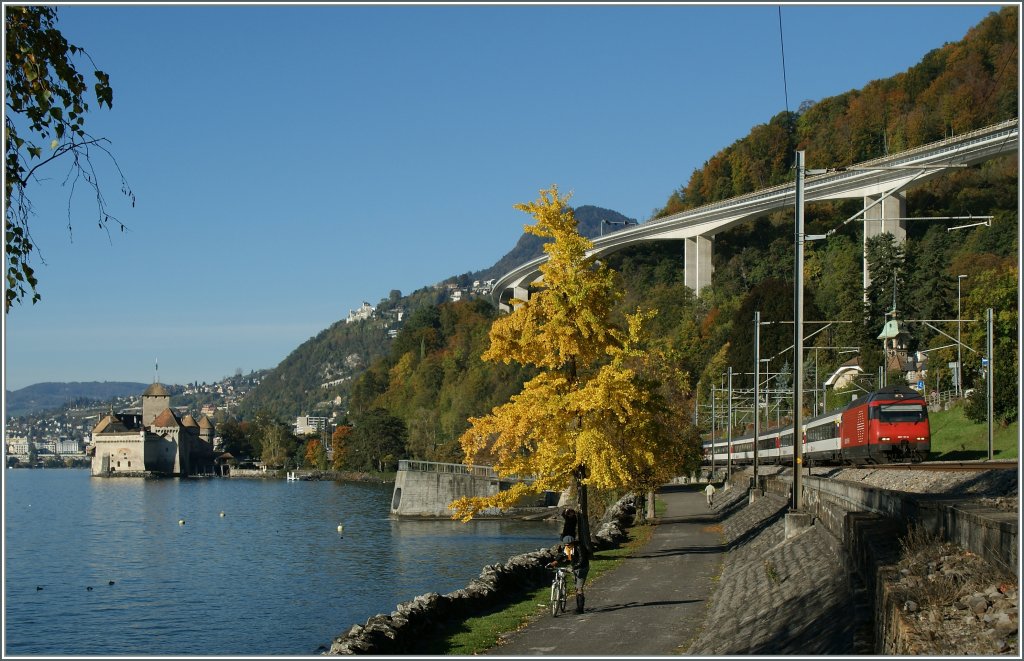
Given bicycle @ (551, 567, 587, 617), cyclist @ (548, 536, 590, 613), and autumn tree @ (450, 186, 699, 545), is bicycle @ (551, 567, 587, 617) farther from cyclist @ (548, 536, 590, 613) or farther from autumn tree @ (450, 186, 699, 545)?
autumn tree @ (450, 186, 699, 545)

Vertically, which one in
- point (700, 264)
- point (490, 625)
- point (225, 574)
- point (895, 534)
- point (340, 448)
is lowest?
point (340, 448)

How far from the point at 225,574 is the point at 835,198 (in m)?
86.2

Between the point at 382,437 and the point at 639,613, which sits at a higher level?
the point at 639,613

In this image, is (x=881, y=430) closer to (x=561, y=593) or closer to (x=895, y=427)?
(x=895, y=427)

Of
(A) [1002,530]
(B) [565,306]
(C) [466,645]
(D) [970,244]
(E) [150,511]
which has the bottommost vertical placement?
(E) [150,511]

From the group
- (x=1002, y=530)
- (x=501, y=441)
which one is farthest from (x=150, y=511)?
(x=1002, y=530)

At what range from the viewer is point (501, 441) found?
28.8 metres

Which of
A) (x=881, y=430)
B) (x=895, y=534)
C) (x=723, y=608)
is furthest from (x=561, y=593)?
(x=881, y=430)

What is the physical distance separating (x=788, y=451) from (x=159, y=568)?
34.3 metres

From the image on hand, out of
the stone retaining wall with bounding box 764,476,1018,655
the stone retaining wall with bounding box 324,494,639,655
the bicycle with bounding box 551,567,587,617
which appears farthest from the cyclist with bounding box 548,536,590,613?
the stone retaining wall with bounding box 764,476,1018,655

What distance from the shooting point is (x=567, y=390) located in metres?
30.1

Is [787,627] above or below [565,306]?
below

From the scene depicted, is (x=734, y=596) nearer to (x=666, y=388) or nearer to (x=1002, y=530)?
(x=1002, y=530)

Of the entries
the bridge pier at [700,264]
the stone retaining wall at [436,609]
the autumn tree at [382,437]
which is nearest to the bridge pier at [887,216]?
the bridge pier at [700,264]
